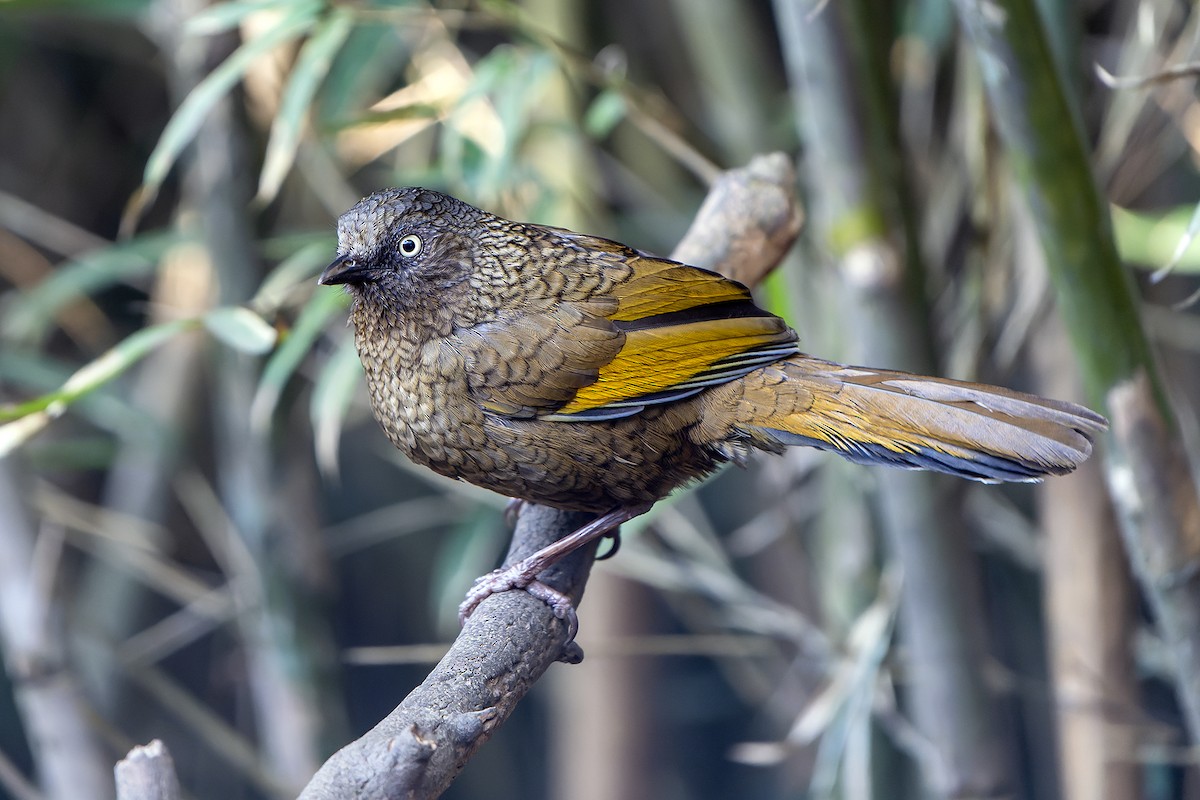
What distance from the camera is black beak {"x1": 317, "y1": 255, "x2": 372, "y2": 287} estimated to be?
66.6 inches

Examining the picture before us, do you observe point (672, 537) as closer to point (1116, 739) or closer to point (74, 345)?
point (1116, 739)

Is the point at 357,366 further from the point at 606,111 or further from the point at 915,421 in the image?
the point at 915,421

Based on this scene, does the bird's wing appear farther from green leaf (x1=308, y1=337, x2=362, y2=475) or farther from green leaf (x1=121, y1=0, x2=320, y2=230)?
green leaf (x1=121, y1=0, x2=320, y2=230)

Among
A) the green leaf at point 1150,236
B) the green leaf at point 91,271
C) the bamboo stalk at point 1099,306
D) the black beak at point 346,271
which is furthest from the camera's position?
the green leaf at point 91,271

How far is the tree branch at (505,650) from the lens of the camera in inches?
44.8

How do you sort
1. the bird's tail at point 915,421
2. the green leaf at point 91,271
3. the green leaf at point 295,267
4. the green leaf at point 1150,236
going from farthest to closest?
the green leaf at point 91,271
the green leaf at point 295,267
the green leaf at point 1150,236
the bird's tail at point 915,421

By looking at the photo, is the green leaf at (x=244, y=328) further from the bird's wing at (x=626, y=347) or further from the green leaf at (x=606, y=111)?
the green leaf at (x=606, y=111)

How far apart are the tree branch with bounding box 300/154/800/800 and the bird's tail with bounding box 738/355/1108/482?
34 centimetres

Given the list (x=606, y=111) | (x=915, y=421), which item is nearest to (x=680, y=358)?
(x=915, y=421)

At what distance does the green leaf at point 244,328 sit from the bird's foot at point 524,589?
0.49 m

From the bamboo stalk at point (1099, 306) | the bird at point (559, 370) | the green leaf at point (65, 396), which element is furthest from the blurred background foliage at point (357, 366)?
the bird at point (559, 370)

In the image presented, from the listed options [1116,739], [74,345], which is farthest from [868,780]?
[74,345]

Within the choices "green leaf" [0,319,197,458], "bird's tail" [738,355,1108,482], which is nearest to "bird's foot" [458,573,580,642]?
"bird's tail" [738,355,1108,482]

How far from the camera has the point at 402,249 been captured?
69.4 inches
